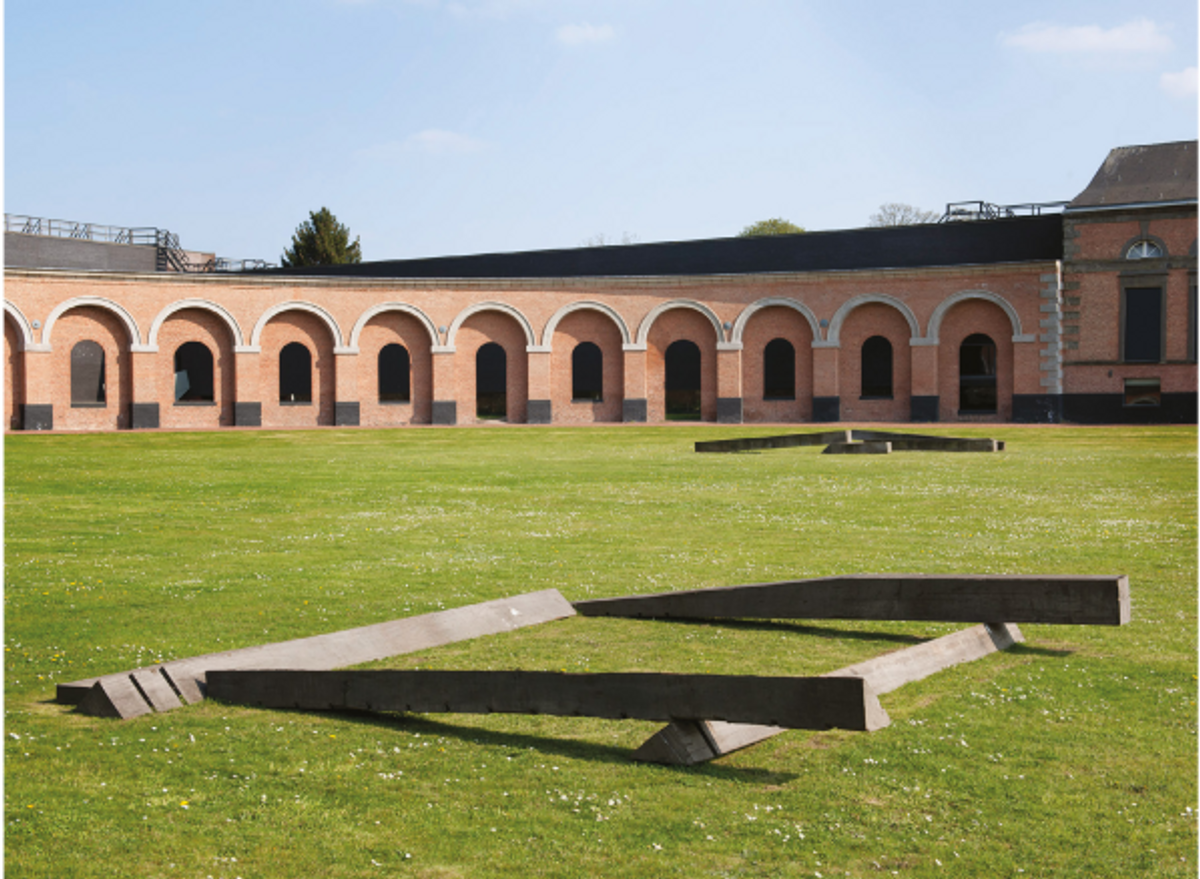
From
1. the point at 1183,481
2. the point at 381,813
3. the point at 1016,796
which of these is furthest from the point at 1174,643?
the point at 1183,481

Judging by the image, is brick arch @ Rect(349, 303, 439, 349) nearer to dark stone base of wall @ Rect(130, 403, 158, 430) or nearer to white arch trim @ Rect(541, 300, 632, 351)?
white arch trim @ Rect(541, 300, 632, 351)

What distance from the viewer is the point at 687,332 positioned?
4156 centimetres

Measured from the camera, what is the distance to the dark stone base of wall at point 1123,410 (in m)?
36.7

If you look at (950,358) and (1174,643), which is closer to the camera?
(1174,643)

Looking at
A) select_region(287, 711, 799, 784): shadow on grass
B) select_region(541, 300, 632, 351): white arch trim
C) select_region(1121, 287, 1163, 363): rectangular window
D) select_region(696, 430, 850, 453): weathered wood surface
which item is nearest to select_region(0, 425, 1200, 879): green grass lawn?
select_region(287, 711, 799, 784): shadow on grass

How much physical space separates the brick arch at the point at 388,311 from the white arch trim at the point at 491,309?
56cm

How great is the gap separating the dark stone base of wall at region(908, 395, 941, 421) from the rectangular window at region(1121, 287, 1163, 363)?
6244 millimetres

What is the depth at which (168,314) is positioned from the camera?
37.5 m

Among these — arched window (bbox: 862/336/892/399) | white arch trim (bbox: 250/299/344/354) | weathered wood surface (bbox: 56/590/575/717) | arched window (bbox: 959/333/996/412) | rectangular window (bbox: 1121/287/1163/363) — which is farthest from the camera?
arched window (bbox: 862/336/892/399)

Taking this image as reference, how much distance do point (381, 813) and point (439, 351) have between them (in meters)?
37.3

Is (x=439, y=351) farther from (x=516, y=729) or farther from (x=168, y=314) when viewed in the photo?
(x=516, y=729)

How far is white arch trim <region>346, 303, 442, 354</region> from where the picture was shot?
3981cm

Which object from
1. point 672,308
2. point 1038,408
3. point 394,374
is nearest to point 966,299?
point 1038,408

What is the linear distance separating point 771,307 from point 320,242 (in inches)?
1656
